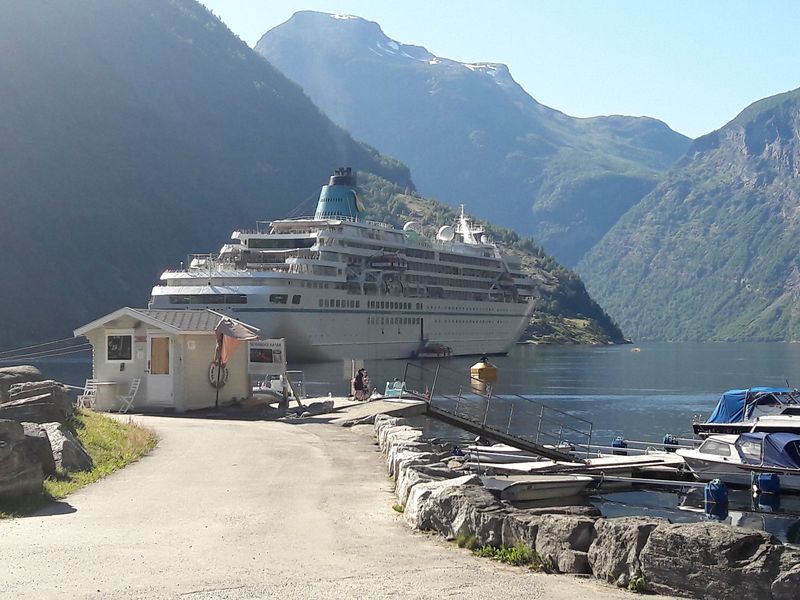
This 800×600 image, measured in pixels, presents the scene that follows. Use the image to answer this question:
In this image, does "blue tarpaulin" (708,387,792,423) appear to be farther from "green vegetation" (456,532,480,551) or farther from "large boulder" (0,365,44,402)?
"green vegetation" (456,532,480,551)

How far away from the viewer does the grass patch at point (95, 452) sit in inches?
532

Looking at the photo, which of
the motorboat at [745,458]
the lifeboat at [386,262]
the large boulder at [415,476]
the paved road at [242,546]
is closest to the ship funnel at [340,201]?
the lifeboat at [386,262]

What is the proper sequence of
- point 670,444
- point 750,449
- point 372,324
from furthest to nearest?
point 372,324 < point 670,444 < point 750,449

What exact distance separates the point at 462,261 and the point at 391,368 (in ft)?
118

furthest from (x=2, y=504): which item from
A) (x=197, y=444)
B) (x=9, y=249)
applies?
(x=9, y=249)

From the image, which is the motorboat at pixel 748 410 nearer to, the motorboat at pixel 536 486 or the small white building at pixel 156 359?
the motorboat at pixel 536 486

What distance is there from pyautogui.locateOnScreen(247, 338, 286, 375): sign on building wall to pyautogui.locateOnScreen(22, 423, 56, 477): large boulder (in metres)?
16.0

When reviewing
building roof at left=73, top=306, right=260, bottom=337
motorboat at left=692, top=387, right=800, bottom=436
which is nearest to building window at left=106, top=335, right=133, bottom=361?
building roof at left=73, top=306, right=260, bottom=337

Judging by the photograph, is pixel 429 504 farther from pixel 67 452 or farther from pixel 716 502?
pixel 716 502

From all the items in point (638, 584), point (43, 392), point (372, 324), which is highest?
point (372, 324)

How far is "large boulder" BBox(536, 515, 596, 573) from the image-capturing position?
10289 mm

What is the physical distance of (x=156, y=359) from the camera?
2894 cm

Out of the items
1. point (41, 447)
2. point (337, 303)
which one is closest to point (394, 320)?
point (337, 303)

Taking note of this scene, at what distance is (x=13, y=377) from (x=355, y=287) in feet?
249
